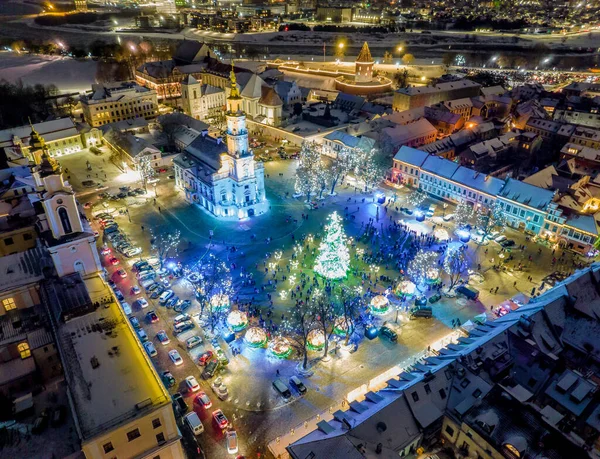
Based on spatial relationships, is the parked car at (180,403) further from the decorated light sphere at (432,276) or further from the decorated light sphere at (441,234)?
the decorated light sphere at (441,234)

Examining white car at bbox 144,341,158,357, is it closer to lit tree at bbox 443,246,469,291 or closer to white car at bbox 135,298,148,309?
white car at bbox 135,298,148,309

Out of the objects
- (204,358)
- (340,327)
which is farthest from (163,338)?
(340,327)

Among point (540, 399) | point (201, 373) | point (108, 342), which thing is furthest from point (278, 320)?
point (540, 399)

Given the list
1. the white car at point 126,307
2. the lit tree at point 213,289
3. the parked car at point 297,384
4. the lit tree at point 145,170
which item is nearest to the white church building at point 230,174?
the lit tree at point 145,170

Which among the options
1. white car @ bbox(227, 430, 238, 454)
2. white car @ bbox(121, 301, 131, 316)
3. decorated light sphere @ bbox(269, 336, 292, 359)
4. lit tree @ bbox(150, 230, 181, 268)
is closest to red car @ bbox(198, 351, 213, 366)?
decorated light sphere @ bbox(269, 336, 292, 359)

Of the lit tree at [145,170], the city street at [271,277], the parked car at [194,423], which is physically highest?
the lit tree at [145,170]

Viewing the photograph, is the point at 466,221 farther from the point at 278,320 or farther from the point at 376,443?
the point at 376,443

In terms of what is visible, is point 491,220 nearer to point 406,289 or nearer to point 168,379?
point 406,289
